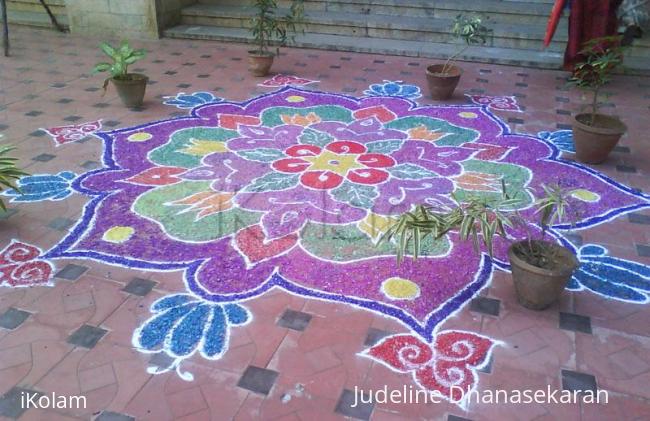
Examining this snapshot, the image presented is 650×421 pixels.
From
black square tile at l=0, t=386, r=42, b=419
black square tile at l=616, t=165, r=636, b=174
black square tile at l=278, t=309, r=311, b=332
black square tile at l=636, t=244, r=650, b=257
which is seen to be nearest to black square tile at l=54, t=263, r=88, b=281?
black square tile at l=0, t=386, r=42, b=419

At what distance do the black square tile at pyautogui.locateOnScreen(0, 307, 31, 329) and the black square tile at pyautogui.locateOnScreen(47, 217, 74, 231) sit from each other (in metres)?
0.69

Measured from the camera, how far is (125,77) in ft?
15.5

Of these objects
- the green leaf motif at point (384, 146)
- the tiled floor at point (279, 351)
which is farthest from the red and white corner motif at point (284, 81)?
the tiled floor at point (279, 351)

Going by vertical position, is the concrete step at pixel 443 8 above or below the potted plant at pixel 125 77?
above

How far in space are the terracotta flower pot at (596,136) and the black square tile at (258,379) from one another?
9.13 feet

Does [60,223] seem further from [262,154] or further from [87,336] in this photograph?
[262,154]

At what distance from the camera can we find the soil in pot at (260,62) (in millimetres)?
5629

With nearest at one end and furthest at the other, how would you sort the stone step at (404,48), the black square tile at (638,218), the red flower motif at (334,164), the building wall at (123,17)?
the black square tile at (638,218) → the red flower motif at (334,164) → the stone step at (404,48) → the building wall at (123,17)

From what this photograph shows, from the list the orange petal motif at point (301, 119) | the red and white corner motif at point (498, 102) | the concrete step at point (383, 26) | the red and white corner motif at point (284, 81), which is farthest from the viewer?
the concrete step at point (383, 26)

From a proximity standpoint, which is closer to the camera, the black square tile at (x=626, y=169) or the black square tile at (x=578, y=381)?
the black square tile at (x=578, y=381)

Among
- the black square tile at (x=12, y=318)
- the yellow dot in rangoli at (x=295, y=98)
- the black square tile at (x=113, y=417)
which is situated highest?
the yellow dot in rangoli at (x=295, y=98)

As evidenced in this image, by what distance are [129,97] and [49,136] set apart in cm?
82

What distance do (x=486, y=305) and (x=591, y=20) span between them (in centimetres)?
398

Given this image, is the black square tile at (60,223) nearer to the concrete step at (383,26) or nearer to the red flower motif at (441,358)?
the red flower motif at (441,358)
